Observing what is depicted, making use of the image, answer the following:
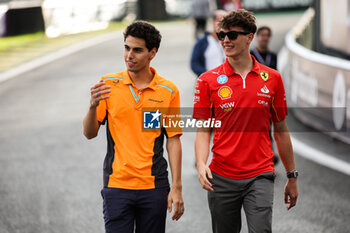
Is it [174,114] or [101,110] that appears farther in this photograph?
[174,114]

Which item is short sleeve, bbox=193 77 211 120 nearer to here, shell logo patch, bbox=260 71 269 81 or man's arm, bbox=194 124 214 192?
man's arm, bbox=194 124 214 192

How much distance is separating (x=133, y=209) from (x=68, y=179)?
493 centimetres

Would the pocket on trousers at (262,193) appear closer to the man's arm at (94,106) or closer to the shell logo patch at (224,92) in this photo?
the shell logo patch at (224,92)

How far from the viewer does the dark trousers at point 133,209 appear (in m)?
4.48

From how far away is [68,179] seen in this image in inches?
367

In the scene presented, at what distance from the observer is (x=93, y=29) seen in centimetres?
3291

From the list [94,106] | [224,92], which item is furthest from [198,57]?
[94,106]

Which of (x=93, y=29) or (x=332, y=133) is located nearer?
(x=332, y=133)

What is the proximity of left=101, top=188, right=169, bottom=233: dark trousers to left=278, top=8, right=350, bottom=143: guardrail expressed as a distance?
6478 mm

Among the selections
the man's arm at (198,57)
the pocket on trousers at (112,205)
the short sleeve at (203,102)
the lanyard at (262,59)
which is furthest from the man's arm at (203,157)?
the man's arm at (198,57)

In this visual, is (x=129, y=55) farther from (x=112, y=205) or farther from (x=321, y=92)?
(x=321, y=92)

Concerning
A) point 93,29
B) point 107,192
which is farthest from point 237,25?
point 93,29

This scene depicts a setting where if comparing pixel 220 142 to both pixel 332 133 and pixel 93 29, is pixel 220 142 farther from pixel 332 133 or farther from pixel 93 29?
pixel 93 29

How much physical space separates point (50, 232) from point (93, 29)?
26.7 metres
